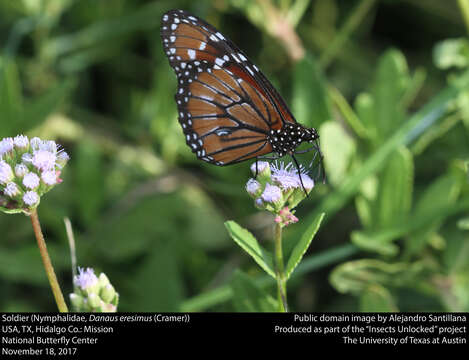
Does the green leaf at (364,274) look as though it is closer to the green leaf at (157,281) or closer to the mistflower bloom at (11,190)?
the green leaf at (157,281)

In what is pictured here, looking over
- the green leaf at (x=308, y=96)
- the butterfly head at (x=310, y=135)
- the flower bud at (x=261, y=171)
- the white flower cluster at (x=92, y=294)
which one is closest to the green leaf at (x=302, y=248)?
the flower bud at (x=261, y=171)

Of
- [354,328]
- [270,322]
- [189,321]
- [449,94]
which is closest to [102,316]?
[189,321]

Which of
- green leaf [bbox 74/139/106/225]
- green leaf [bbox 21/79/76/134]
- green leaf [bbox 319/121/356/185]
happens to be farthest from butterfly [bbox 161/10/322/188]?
green leaf [bbox 74/139/106/225]

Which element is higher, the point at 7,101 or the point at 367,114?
the point at 7,101

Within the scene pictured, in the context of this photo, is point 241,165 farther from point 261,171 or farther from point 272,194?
point 272,194

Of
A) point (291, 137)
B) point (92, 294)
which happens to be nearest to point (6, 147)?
point (92, 294)

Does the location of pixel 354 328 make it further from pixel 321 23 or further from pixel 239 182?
pixel 321 23
